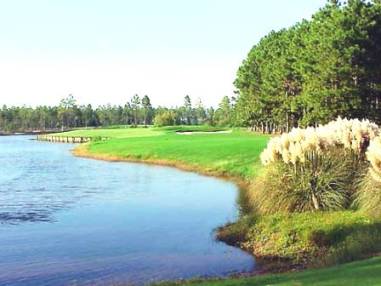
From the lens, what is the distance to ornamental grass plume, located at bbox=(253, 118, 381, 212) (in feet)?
64.2

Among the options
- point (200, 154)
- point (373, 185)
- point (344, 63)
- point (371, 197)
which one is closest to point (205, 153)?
point (200, 154)

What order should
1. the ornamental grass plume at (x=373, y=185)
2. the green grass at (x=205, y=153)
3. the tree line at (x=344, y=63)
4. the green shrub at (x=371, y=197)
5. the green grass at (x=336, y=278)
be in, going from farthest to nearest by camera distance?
the green grass at (x=205, y=153) < the tree line at (x=344, y=63) < the green shrub at (x=371, y=197) < the ornamental grass plume at (x=373, y=185) < the green grass at (x=336, y=278)

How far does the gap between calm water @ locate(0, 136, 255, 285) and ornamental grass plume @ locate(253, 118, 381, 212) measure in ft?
8.69

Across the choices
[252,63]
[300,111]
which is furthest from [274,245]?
[252,63]

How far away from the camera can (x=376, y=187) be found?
1667cm

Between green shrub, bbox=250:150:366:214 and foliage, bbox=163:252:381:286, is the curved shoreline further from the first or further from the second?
foliage, bbox=163:252:381:286

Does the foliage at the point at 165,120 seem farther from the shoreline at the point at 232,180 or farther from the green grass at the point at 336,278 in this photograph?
the green grass at the point at 336,278

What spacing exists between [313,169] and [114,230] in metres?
7.81

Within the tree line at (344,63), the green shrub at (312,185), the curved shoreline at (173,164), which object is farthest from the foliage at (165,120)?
the green shrub at (312,185)

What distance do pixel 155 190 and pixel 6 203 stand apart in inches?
337

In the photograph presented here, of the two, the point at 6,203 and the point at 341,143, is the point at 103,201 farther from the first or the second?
the point at 341,143

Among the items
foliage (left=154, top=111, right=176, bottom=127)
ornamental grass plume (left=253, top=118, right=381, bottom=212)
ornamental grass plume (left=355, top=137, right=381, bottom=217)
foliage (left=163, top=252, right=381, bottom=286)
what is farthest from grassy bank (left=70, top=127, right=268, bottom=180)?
foliage (left=154, top=111, right=176, bottom=127)

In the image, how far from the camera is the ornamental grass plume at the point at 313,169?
64.2ft

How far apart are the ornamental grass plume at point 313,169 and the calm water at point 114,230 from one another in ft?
8.69
